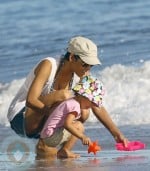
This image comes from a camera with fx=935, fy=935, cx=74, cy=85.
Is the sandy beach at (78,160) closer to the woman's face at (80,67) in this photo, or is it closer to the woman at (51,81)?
the woman at (51,81)

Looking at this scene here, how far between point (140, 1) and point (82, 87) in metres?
12.2

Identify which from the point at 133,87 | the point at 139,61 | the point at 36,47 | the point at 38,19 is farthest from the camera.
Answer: the point at 38,19

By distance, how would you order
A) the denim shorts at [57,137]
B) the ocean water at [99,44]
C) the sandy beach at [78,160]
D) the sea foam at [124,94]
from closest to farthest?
1. the sandy beach at [78,160]
2. the denim shorts at [57,137]
3. the sea foam at [124,94]
4. the ocean water at [99,44]

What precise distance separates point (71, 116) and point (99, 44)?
27.3 ft

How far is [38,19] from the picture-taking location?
1806 centimetres

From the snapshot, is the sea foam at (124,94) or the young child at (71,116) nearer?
the young child at (71,116)

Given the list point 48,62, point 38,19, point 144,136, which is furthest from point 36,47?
point 48,62

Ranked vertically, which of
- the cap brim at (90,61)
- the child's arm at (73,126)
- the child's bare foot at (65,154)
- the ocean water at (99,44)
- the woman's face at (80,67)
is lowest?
the ocean water at (99,44)

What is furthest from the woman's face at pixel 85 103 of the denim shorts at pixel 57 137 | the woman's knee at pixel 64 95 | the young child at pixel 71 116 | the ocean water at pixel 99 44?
the ocean water at pixel 99 44

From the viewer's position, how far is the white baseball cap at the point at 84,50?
6.33 m

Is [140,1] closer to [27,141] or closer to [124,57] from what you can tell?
[124,57]

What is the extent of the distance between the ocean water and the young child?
89cm

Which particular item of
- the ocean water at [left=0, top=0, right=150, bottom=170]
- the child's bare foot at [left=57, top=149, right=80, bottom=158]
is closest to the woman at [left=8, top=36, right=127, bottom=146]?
the child's bare foot at [left=57, top=149, right=80, bottom=158]

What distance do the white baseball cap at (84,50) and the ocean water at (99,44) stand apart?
1.20 metres
